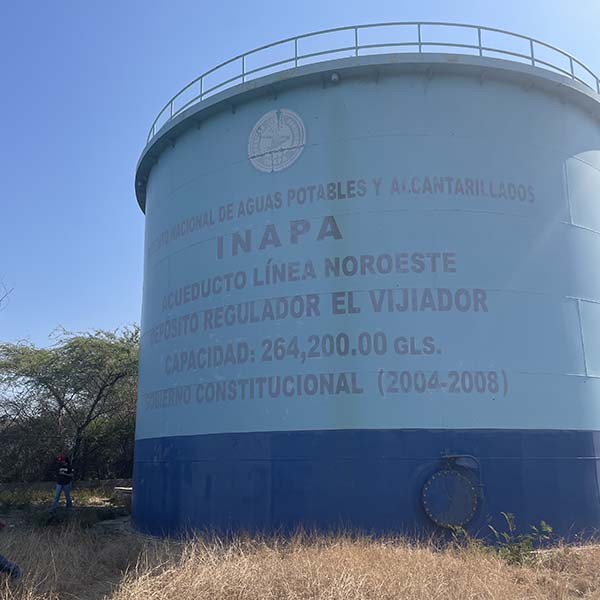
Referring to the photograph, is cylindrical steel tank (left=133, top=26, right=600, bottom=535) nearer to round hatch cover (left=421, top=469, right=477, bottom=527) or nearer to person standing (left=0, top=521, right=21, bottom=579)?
round hatch cover (left=421, top=469, right=477, bottom=527)

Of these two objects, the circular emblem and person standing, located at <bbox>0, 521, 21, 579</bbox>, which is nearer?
person standing, located at <bbox>0, 521, 21, 579</bbox>

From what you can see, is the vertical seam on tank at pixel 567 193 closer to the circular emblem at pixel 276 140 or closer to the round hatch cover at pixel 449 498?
the circular emblem at pixel 276 140

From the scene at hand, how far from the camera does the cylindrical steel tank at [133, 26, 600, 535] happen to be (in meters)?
11.2

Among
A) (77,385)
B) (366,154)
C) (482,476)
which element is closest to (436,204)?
(366,154)

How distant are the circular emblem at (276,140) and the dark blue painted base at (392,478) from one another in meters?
5.32

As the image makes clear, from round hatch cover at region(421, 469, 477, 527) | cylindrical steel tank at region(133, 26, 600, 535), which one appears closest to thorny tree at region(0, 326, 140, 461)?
cylindrical steel tank at region(133, 26, 600, 535)

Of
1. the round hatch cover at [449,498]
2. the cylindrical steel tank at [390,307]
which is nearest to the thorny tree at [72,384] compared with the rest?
the cylindrical steel tank at [390,307]

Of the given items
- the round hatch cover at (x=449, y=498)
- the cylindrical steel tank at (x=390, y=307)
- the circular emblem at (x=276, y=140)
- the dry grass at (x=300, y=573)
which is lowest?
the dry grass at (x=300, y=573)

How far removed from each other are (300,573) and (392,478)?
3941 millimetres

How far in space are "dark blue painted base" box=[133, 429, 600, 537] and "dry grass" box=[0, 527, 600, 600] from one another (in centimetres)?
77

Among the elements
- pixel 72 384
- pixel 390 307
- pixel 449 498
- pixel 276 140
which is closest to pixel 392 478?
pixel 449 498

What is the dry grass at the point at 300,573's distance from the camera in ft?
23.5

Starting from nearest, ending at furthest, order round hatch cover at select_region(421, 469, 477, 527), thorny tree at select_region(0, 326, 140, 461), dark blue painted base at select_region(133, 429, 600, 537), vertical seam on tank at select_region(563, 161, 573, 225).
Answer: round hatch cover at select_region(421, 469, 477, 527)
dark blue painted base at select_region(133, 429, 600, 537)
vertical seam on tank at select_region(563, 161, 573, 225)
thorny tree at select_region(0, 326, 140, 461)

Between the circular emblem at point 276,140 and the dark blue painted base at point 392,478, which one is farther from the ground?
the circular emblem at point 276,140
